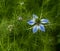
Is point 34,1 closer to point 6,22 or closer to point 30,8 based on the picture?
point 30,8

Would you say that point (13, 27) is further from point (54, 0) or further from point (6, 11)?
point (54, 0)

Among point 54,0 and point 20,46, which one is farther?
point 54,0

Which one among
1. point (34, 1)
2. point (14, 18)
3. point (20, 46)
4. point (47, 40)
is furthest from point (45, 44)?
point (34, 1)

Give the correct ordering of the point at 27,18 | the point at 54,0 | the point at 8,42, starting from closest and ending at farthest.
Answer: the point at 8,42 < the point at 27,18 < the point at 54,0

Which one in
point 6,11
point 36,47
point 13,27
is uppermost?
point 6,11

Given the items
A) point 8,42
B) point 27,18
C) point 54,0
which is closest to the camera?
point 8,42

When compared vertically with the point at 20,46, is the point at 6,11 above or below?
above
